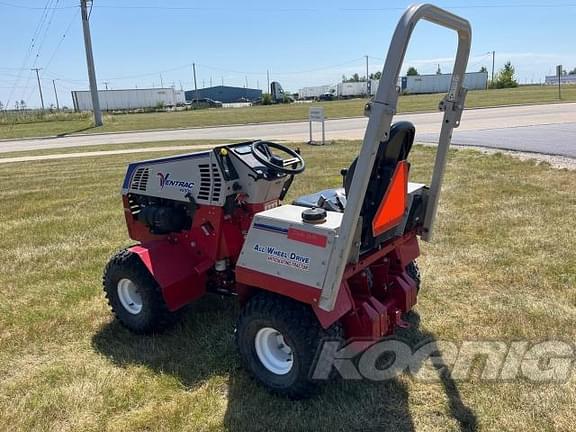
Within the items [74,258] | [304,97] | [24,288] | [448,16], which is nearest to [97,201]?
[74,258]

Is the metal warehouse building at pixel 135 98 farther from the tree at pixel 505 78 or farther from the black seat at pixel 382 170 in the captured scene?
the black seat at pixel 382 170

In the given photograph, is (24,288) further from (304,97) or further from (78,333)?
(304,97)

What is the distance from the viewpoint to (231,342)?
3.37 meters

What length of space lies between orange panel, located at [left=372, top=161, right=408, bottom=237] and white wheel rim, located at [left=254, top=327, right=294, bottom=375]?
0.85 m

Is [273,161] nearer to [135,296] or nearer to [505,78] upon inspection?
[135,296]

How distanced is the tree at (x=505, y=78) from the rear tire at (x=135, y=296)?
71423 millimetres

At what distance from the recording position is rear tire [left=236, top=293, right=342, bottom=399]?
2.61 meters

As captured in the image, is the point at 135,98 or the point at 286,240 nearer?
the point at 286,240

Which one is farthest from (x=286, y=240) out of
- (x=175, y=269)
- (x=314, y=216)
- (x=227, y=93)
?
(x=227, y=93)

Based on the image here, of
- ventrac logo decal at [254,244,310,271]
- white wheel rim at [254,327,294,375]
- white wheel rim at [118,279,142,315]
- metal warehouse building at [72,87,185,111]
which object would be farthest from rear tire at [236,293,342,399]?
metal warehouse building at [72,87,185,111]

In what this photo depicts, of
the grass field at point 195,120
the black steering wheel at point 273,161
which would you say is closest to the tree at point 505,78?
the grass field at point 195,120

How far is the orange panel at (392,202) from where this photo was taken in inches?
99.8

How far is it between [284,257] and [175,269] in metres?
1.10

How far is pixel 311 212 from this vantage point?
2.56m
